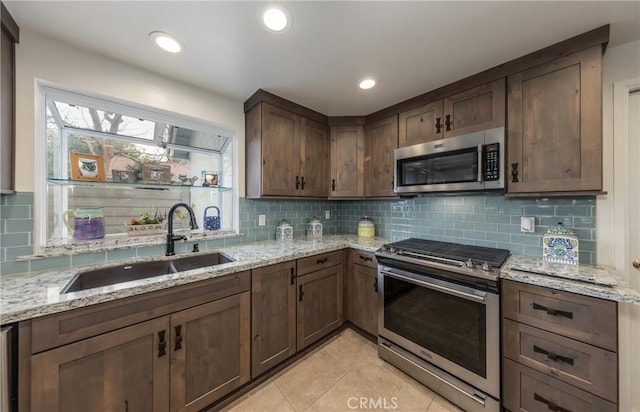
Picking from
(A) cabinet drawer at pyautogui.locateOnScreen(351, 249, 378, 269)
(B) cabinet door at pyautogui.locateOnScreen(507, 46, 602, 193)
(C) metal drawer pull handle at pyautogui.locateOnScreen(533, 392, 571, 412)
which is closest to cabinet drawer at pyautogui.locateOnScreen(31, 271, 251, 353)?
(A) cabinet drawer at pyautogui.locateOnScreen(351, 249, 378, 269)

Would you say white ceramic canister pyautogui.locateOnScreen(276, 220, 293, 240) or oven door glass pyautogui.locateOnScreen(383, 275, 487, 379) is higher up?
white ceramic canister pyautogui.locateOnScreen(276, 220, 293, 240)

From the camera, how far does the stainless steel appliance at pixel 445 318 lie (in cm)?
142

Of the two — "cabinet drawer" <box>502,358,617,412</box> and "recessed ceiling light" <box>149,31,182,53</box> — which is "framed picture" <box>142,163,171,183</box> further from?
"cabinet drawer" <box>502,358,617,412</box>

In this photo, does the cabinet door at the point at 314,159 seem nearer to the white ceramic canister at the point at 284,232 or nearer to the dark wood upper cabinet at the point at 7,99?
the white ceramic canister at the point at 284,232

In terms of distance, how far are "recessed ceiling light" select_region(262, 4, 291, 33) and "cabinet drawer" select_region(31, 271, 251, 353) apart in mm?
1577

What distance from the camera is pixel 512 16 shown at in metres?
1.23

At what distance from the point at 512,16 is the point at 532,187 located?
107 cm

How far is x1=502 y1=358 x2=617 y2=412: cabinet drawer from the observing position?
117 centimetres

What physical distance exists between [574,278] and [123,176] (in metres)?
3.11

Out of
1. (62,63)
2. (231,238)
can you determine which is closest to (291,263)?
(231,238)

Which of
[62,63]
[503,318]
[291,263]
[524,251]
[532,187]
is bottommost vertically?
[503,318]

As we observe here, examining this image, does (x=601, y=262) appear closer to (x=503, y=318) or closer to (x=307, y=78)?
(x=503, y=318)

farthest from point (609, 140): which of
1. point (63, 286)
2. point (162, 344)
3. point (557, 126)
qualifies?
point (63, 286)

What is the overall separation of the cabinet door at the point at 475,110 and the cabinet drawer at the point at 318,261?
4.99ft
